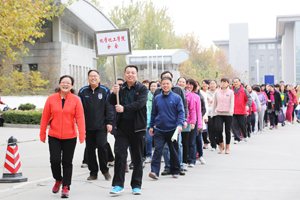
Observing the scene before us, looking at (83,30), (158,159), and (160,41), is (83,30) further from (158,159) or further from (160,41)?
(158,159)

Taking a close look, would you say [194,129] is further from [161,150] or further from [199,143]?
[161,150]

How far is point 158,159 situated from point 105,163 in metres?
0.94

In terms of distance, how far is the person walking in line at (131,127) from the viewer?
22.6 feet

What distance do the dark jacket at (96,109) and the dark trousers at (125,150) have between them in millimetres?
1078

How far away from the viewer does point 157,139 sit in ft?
27.5

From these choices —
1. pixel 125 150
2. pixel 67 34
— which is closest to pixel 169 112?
pixel 125 150

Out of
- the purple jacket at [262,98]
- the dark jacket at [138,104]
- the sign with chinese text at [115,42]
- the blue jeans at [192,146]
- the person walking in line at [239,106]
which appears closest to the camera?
Result: the dark jacket at [138,104]

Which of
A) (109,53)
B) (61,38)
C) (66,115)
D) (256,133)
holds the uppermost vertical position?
(61,38)

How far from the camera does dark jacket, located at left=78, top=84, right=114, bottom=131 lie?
8047 millimetres

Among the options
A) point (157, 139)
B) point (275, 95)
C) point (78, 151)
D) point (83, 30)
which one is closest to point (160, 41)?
point (83, 30)

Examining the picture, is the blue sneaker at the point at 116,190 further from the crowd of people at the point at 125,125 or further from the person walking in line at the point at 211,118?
the person walking in line at the point at 211,118

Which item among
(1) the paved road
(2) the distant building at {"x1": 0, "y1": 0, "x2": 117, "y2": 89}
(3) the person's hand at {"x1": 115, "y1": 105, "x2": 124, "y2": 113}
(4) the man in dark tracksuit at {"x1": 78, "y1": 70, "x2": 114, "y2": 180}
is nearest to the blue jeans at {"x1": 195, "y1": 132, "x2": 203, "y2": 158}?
(1) the paved road

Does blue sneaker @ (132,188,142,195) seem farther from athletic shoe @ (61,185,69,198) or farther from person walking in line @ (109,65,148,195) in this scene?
athletic shoe @ (61,185,69,198)

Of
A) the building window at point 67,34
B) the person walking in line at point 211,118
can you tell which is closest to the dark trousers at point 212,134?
the person walking in line at point 211,118
